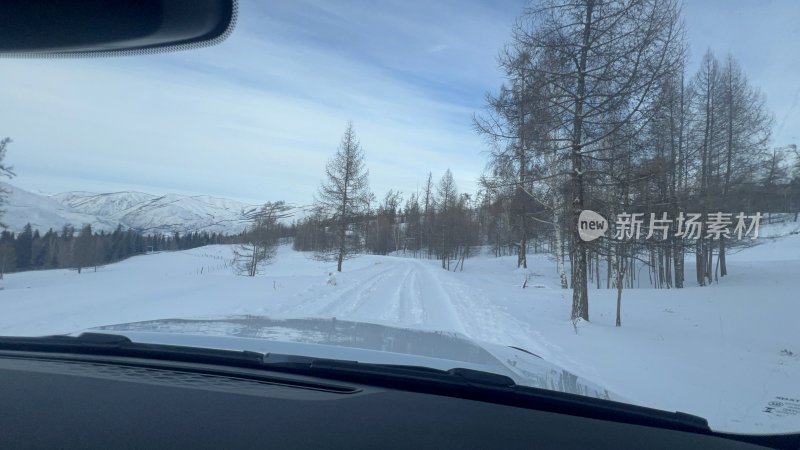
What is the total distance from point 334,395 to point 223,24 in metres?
2.24

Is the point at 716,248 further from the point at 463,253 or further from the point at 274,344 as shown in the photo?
the point at 463,253

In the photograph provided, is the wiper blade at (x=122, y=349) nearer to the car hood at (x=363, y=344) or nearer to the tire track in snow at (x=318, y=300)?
the car hood at (x=363, y=344)

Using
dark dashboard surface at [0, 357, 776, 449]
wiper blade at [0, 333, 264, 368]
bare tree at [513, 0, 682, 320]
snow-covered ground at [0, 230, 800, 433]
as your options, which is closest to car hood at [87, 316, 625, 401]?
wiper blade at [0, 333, 264, 368]

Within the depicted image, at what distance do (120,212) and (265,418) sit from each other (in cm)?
4454

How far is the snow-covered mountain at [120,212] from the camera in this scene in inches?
658

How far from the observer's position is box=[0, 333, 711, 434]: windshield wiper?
3029mm

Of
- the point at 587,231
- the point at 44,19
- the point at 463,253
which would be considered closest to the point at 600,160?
the point at 587,231

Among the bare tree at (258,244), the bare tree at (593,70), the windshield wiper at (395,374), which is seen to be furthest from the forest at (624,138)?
the bare tree at (258,244)

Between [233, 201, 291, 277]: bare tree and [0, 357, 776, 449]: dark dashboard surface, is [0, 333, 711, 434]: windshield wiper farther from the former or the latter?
[233, 201, 291, 277]: bare tree

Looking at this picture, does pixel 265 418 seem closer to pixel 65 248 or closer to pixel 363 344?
pixel 363 344

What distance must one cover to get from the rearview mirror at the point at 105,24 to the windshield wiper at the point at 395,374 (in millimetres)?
2056

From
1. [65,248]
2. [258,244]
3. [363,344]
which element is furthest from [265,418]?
[258,244]

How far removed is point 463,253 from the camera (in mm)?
53500

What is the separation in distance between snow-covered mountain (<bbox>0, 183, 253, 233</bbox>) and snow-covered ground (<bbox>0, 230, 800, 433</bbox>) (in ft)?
6.78
